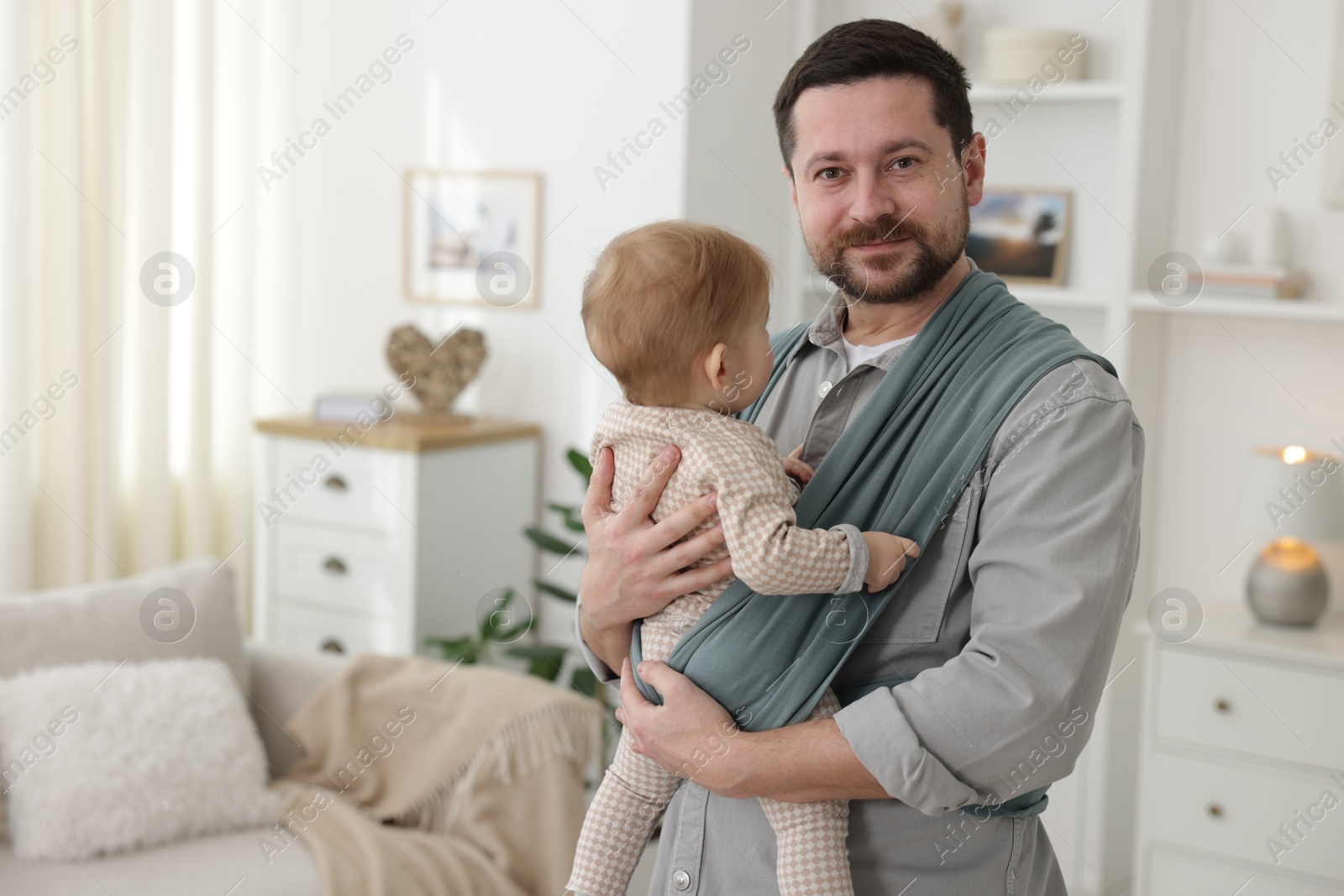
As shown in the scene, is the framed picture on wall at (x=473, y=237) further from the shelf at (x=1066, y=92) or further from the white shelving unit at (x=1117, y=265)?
the shelf at (x=1066, y=92)

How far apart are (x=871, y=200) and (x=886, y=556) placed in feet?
1.20

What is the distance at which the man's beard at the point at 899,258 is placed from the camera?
122cm

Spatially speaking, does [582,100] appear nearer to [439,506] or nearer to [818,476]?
[439,506]

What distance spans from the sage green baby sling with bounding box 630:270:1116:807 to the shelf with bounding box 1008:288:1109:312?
1.85 metres

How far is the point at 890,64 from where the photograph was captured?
1.21 metres

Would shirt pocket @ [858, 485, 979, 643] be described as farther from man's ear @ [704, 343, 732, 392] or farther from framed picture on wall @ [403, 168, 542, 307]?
framed picture on wall @ [403, 168, 542, 307]

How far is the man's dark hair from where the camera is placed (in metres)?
1.21

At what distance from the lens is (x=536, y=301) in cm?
355

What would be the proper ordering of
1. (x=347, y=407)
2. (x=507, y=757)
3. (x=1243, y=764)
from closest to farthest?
(x=507, y=757) < (x=1243, y=764) < (x=347, y=407)

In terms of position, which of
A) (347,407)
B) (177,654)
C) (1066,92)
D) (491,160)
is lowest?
(177,654)

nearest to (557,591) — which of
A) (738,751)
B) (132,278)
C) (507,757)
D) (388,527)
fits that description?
(388,527)

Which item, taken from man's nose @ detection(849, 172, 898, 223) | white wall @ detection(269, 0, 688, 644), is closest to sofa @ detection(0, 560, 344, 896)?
white wall @ detection(269, 0, 688, 644)

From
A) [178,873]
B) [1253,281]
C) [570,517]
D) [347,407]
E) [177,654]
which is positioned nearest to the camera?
[178,873]

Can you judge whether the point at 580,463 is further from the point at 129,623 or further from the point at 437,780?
the point at 129,623
